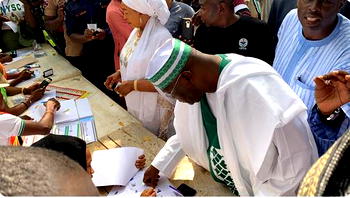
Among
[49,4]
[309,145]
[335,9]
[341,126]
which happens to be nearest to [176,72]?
[309,145]

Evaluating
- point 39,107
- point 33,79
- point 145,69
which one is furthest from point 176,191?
point 33,79

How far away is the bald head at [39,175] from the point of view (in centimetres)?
63

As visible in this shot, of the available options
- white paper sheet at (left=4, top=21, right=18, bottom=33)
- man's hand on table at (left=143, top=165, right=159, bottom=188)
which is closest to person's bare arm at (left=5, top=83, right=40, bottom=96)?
white paper sheet at (left=4, top=21, right=18, bottom=33)

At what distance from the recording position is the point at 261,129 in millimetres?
1292

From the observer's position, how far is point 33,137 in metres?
2.27

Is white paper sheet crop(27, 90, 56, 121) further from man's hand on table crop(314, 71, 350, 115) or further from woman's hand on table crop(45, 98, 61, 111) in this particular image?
man's hand on table crop(314, 71, 350, 115)

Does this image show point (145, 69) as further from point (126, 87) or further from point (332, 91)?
point (332, 91)

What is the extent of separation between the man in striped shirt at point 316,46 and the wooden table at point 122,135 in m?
0.60

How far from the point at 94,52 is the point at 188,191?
2.01m

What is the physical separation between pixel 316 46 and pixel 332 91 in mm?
332

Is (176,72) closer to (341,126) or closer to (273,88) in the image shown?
(273,88)

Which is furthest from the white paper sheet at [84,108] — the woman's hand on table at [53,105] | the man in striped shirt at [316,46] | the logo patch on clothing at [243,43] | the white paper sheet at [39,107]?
the man in striped shirt at [316,46]

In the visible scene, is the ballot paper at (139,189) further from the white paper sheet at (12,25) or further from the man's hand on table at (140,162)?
the white paper sheet at (12,25)

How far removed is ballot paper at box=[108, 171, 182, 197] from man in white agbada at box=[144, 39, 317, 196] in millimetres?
331
